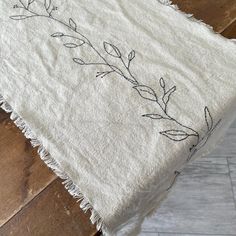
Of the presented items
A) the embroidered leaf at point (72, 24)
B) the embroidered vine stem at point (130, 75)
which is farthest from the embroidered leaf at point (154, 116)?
the embroidered leaf at point (72, 24)

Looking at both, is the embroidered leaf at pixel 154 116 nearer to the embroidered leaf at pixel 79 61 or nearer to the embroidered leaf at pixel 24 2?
the embroidered leaf at pixel 79 61

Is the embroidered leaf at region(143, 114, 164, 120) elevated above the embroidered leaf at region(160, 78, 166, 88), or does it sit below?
below

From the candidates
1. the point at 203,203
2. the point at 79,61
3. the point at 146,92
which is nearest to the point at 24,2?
the point at 79,61

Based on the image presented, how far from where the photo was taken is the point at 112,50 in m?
0.64

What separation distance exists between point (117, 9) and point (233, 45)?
0.24 meters

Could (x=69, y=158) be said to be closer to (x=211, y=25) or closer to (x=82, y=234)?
(x=82, y=234)

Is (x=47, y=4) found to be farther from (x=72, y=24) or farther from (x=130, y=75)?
(x=130, y=75)

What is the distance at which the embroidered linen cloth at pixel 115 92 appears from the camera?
1.73 feet

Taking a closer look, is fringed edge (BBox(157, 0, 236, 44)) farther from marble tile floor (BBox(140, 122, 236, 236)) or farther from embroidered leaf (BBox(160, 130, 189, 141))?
marble tile floor (BBox(140, 122, 236, 236))

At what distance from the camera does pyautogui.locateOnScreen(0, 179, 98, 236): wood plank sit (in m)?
0.52

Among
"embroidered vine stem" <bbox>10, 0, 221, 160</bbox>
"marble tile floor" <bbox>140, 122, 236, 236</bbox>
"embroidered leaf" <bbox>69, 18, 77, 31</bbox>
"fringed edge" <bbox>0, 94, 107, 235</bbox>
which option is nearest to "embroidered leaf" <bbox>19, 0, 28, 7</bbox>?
"embroidered vine stem" <bbox>10, 0, 221, 160</bbox>

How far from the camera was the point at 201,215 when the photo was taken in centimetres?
113

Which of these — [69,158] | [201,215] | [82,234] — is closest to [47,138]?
[69,158]

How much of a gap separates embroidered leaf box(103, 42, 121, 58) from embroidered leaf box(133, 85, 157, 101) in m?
0.08
